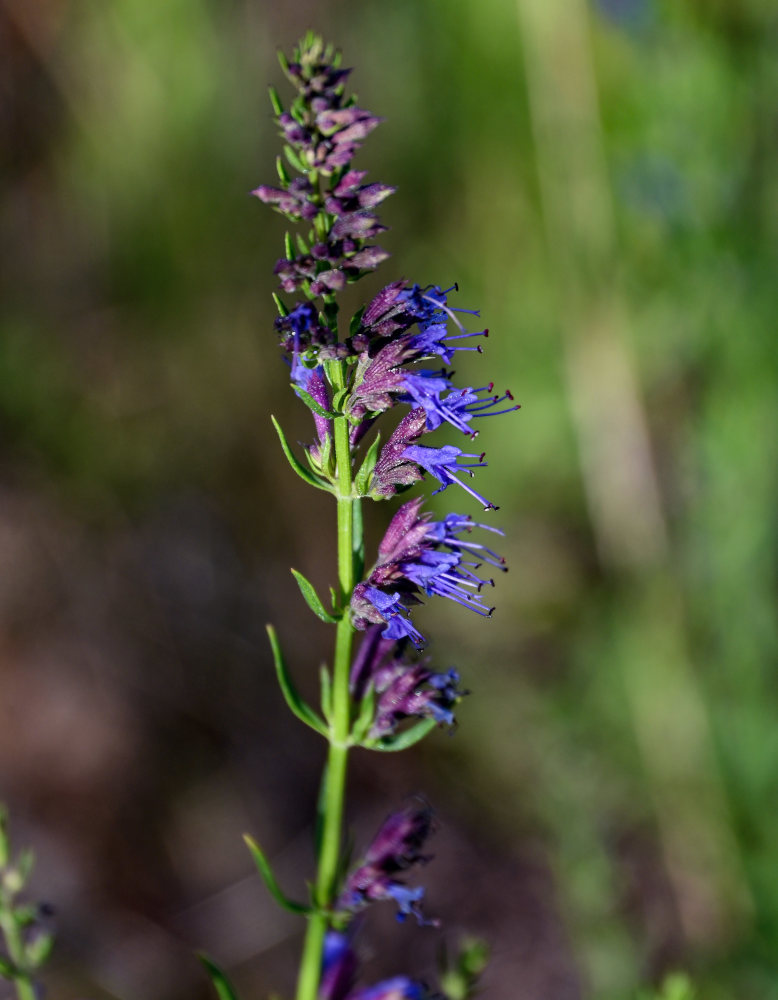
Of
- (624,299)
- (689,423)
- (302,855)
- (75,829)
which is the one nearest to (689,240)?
(624,299)

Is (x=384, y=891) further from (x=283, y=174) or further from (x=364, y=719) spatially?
(x=283, y=174)

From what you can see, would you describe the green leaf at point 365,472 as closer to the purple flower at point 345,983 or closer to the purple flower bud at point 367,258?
the purple flower bud at point 367,258

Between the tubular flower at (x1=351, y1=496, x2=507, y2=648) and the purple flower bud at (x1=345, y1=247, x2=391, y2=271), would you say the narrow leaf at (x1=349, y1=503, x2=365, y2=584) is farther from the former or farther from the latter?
the purple flower bud at (x1=345, y1=247, x2=391, y2=271)

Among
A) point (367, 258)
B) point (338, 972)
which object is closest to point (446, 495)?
point (338, 972)

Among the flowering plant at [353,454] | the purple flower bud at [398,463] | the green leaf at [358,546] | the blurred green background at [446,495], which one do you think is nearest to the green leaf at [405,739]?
the flowering plant at [353,454]

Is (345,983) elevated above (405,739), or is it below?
below

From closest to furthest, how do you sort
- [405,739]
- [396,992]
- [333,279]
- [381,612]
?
Result: [333,279]
[381,612]
[405,739]
[396,992]

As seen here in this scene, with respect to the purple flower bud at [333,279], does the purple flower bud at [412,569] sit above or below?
below
